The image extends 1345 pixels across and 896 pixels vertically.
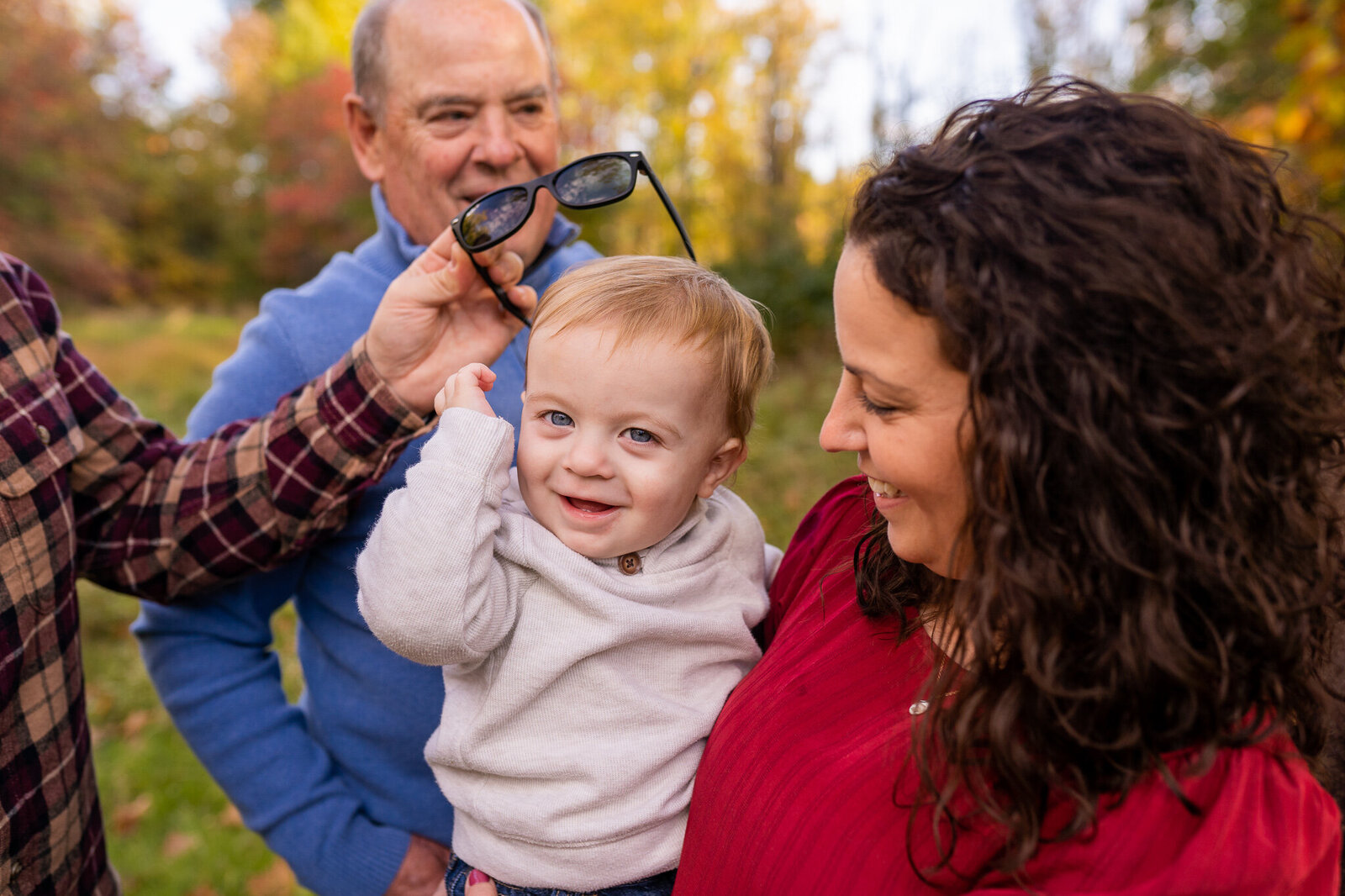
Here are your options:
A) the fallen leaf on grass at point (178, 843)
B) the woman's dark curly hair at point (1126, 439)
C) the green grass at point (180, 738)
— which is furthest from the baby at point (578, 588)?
the fallen leaf on grass at point (178, 843)

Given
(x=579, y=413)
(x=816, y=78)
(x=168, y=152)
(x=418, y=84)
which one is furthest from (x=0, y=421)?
(x=168, y=152)

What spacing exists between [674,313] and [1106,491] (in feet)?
2.70

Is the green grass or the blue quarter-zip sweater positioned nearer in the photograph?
the blue quarter-zip sweater

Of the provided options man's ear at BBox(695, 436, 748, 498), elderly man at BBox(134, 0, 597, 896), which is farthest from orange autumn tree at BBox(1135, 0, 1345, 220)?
elderly man at BBox(134, 0, 597, 896)

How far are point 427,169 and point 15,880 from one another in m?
1.73

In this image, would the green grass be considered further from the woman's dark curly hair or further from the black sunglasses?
the woman's dark curly hair

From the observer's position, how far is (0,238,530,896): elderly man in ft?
5.54

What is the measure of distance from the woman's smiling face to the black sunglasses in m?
0.64

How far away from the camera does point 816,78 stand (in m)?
13.2

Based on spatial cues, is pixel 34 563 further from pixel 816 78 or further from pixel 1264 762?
pixel 816 78

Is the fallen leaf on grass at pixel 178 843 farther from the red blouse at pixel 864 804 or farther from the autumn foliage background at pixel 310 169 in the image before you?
the red blouse at pixel 864 804

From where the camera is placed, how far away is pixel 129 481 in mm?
1990

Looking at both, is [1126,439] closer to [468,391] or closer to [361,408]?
[468,391]

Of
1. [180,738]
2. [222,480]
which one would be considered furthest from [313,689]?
[180,738]
